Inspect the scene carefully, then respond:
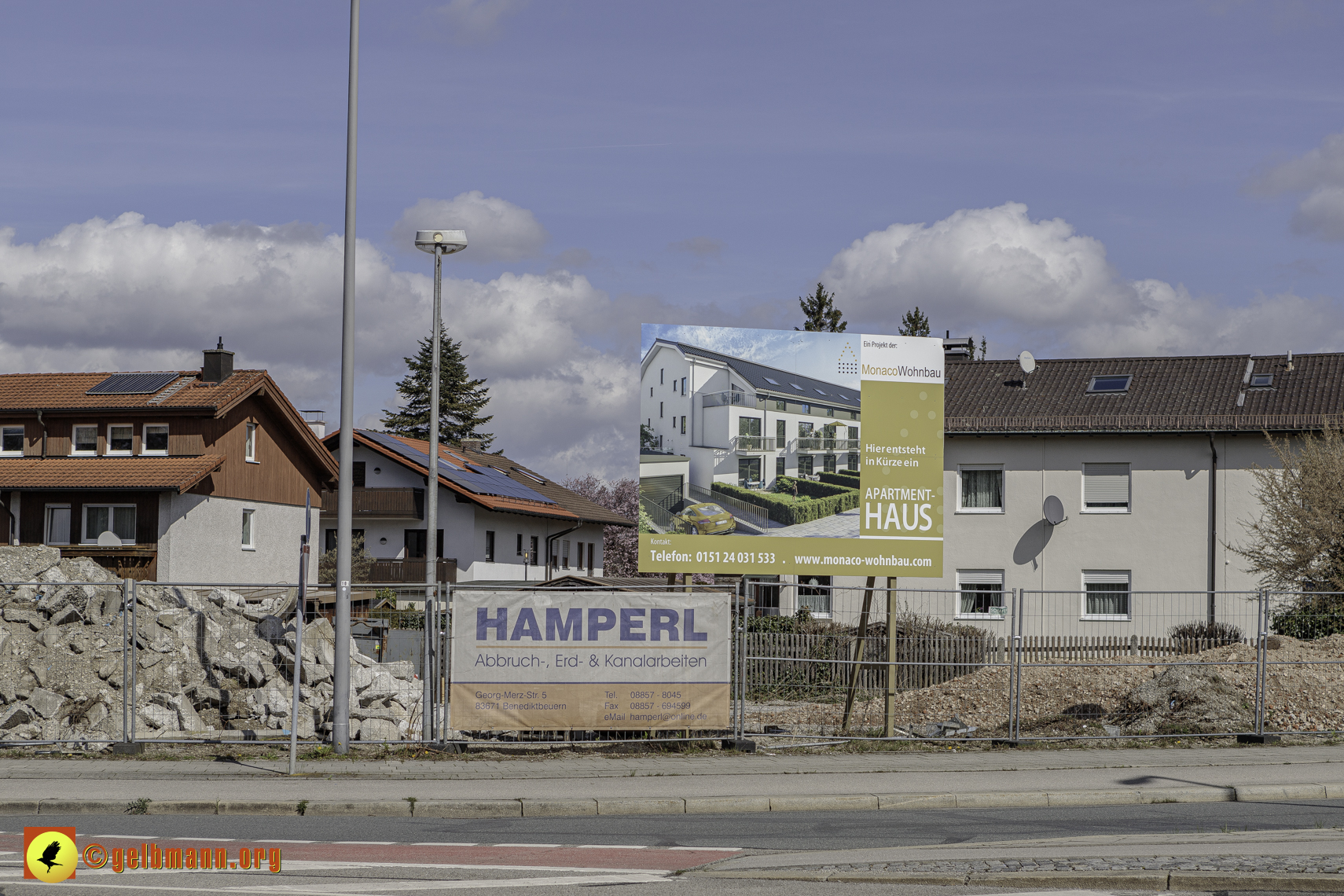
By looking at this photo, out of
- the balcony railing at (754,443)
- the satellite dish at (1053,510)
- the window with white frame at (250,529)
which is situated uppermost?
the balcony railing at (754,443)

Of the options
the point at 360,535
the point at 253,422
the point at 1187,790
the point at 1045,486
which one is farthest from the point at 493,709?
the point at 360,535

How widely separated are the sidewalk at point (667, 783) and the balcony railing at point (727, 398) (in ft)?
14.6

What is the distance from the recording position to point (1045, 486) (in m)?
37.7

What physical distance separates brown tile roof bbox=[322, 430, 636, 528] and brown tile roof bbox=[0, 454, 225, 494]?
404 inches

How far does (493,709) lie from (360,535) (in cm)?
Result: 3872

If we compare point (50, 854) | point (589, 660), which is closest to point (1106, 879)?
point (50, 854)

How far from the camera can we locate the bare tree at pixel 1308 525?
82.6 ft

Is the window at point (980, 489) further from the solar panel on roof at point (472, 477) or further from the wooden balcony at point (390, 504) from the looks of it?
the wooden balcony at point (390, 504)

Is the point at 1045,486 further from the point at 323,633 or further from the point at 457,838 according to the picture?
the point at 457,838

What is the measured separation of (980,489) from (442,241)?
22031 mm

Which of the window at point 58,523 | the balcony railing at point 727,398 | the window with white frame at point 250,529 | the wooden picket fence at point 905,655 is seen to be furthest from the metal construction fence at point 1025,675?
the window with white frame at point 250,529

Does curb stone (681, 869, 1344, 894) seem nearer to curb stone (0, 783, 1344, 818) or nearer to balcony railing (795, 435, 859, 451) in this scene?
curb stone (0, 783, 1344, 818)

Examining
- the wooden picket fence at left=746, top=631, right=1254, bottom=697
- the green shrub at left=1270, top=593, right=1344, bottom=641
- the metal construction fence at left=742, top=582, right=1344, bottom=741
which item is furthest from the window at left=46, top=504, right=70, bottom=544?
the green shrub at left=1270, top=593, right=1344, bottom=641

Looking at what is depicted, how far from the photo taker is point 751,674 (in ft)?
49.7
